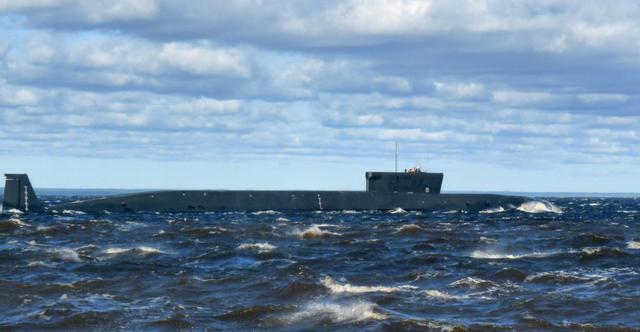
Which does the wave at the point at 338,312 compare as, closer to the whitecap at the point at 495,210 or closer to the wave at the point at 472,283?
the wave at the point at 472,283

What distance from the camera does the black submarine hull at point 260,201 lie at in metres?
94.6

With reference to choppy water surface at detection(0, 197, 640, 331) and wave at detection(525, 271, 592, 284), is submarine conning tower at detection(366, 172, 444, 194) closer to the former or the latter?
choppy water surface at detection(0, 197, 640, 331)

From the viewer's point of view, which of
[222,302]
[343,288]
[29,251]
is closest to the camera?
[222,302]

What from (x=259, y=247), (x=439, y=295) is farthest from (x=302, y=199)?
(x=439, y=295)

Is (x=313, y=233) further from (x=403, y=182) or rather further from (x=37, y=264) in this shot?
(x=403, y=182)

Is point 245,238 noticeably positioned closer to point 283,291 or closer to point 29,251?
point 29,251

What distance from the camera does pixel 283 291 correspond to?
32625 mm

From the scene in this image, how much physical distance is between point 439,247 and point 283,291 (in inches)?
727

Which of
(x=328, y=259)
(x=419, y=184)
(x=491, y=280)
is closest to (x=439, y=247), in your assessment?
(x=328, y=259)

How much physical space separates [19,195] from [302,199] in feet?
93.8

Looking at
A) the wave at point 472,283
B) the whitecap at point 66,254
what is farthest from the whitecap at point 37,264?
the wave at point 472,283

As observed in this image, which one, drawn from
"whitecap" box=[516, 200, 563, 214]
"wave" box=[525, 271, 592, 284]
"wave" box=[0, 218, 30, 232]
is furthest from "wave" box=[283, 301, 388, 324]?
"whitecap" box=[516, 200, 563, 214]

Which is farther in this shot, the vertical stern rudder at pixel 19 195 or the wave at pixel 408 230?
the vertical stern rudder at pixel 19 195

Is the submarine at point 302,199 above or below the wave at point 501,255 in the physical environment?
above
